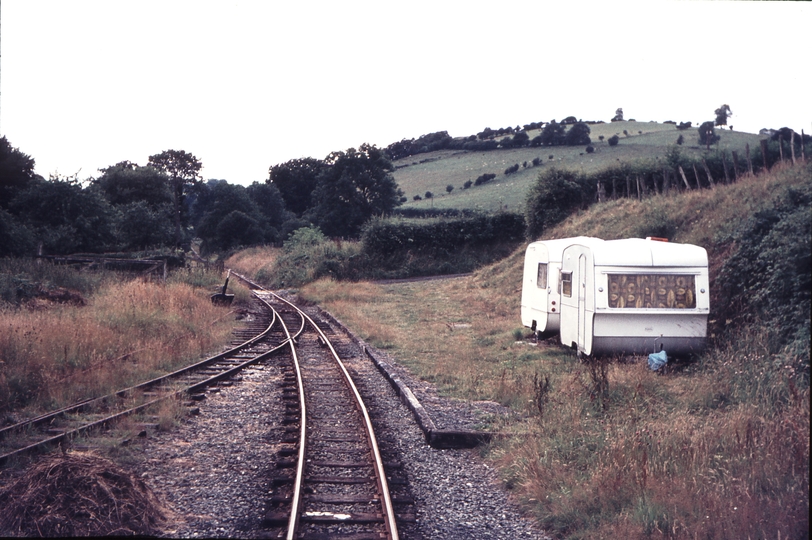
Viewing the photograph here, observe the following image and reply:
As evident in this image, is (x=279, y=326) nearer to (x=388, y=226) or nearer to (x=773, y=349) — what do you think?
(x=773, y=349)

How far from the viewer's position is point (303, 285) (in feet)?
123

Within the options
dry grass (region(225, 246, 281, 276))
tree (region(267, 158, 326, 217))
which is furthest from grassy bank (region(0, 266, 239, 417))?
tree (region(267, 158, 326, 217))

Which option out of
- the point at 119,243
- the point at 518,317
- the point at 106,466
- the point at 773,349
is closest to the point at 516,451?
the point at 106,466

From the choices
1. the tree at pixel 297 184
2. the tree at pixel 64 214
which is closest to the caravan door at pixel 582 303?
the tree at pixel 64 214

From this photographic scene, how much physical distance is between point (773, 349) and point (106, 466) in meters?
9.12

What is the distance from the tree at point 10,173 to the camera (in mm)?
34156

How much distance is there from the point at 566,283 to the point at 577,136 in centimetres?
7152

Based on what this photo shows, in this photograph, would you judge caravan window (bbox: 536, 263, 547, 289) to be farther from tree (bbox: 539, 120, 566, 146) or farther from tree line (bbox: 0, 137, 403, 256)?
tree (bbox: 539, 120, 566, 146)

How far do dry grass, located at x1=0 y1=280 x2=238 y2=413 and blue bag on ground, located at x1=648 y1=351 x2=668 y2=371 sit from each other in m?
8.80

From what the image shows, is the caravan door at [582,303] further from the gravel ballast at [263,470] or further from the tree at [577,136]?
the tree at [577,136]

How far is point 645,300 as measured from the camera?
11398mm

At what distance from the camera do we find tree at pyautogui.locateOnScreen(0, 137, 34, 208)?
112ft

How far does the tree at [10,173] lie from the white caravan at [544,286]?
3014 centimetres

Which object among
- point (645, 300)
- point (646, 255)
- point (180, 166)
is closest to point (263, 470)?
point (645, 300)
